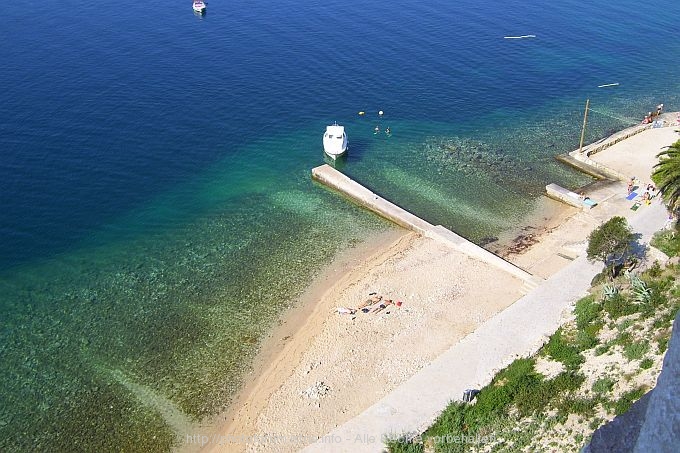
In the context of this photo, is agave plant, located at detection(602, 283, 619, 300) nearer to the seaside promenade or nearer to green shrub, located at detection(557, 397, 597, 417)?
the seaside promenade

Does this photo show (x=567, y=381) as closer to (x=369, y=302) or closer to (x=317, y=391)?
(x=317, y=391)

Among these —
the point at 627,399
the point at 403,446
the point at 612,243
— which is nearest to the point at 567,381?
the point at 627,399

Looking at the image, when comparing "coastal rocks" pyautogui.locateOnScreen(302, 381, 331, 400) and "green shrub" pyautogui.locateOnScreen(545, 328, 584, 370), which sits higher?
"green shrub" pyautogui.locateOnScreen(545, 328, 584, 370)

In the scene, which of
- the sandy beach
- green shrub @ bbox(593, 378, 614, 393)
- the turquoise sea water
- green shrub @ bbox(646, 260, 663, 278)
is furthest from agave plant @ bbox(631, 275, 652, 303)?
the turquoise sea water

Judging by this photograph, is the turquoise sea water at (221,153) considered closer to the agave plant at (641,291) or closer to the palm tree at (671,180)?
the palm tree at (671,180)

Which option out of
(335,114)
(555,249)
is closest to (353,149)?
(335,114)
